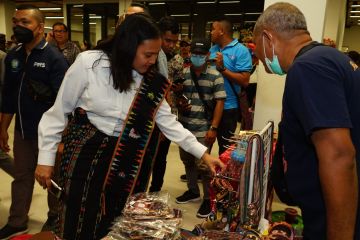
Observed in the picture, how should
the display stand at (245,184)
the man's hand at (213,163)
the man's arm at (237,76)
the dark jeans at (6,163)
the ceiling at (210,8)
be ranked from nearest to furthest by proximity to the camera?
the display stand at (245,184), the man's hand at (213,163), the dark jeans at (6,163), the man's arm at (237,76), the ceiling at (210,8)

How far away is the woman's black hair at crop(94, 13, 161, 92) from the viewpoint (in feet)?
4.80

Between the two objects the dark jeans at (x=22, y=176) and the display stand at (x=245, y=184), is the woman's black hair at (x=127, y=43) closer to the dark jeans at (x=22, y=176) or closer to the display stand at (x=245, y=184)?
the display stand at (x=245, y=184)

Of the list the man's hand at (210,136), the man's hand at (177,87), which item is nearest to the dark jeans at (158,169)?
the man's hand at (210,136)

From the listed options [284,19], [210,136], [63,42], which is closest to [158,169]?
[210,136]

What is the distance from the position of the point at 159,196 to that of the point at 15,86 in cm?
169

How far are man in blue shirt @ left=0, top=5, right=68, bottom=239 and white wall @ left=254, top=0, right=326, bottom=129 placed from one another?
1.80 meters

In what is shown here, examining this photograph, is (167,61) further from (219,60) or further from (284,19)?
(284,19)

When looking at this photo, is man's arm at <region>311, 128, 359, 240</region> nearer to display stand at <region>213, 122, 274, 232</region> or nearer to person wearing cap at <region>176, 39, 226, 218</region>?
display stand at <region>213, 122, 274, 232</region>

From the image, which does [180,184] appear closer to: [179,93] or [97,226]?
[179,93]

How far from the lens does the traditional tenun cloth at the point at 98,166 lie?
1.54m

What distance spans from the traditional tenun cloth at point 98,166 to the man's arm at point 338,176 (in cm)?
87

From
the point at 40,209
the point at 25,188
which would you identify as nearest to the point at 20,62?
the point at 25,188

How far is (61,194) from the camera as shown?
1563 millimetres

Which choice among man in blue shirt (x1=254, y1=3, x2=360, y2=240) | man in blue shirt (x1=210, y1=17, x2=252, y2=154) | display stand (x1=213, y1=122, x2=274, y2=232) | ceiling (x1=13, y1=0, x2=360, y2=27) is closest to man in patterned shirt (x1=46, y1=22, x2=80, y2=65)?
man in blue shirt (x1=210, y1=17, x2=252, y2=154)
